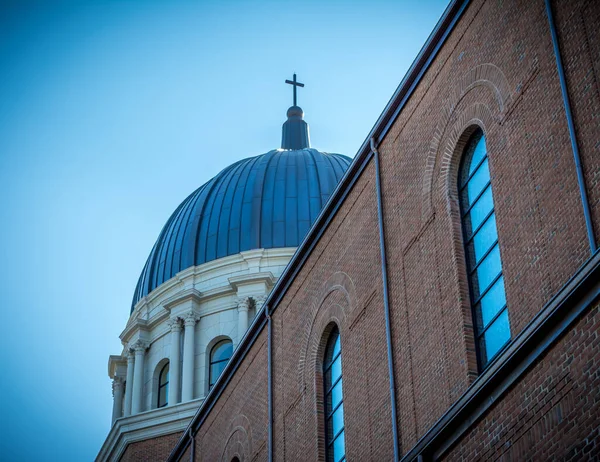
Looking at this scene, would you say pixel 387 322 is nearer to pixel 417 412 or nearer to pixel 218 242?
pixel 417 412

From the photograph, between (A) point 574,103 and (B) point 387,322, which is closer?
(A) point 574,103

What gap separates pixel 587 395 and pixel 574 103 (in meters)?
4.34

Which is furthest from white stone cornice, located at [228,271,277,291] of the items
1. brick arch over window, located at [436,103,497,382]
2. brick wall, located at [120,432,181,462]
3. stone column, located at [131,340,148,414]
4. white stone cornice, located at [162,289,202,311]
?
brick arch over window, located at [436,103,497,382]

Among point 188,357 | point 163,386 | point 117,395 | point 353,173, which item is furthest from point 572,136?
point 117,395

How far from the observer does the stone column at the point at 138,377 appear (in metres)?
50.3

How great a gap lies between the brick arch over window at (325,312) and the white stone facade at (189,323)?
18.0m

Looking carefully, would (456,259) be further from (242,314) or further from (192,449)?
(242,314)

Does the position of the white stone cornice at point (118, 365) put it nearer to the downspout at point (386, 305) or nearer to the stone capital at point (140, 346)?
the stone capital at point (140, 346)

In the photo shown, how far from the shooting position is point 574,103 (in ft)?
58.5

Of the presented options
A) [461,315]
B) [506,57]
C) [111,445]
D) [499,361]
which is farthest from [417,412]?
[111,445]

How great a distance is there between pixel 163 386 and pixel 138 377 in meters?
1.14

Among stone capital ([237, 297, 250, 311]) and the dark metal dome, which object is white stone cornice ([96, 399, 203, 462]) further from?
the dark metal dome

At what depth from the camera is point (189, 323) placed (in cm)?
4919

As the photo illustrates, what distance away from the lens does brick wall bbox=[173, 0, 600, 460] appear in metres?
17.1
